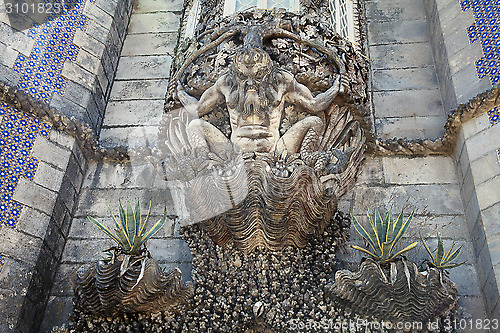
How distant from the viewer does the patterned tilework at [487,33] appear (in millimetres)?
6969

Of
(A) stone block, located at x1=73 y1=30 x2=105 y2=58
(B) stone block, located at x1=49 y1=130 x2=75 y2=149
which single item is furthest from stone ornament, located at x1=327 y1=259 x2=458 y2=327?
(A) stone block, located at x1=73 y1=30 x2=105 y2=58

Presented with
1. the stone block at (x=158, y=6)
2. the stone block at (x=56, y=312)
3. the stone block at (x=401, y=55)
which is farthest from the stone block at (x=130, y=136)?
the stone block at (x=401, y=55)

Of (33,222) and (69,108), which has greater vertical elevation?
(69,108)

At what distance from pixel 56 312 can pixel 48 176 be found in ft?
4.81

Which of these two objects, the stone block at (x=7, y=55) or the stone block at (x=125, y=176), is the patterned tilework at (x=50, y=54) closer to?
the stone block at (x=7, y=55)

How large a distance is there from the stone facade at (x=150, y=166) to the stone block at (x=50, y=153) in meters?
0.01

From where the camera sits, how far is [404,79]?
8.01 meters

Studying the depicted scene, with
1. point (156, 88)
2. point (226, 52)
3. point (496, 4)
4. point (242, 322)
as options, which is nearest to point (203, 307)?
point (242, 322)

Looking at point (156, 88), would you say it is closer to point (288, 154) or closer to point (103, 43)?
point (103, 43)

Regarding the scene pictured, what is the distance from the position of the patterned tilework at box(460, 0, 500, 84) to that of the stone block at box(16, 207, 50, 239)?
16.7 ft

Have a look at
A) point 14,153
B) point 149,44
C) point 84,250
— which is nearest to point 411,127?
point 149,44

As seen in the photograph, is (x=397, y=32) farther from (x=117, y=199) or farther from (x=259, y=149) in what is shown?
(x=117, y=199)

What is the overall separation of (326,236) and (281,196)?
0.77 meters

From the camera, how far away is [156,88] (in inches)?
324
